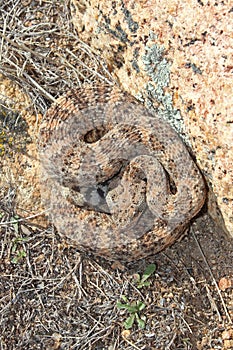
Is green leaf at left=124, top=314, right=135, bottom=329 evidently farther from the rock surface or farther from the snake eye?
the snake eye

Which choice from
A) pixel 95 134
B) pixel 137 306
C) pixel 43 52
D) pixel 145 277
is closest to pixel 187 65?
pixel 95 134

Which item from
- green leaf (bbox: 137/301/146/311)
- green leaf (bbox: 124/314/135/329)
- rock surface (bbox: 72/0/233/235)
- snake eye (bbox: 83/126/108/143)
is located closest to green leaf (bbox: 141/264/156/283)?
green leaf (bbox: 137/301/146/311)

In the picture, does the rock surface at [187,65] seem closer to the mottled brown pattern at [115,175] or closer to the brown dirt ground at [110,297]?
the mottled brown pattern at [115,175]

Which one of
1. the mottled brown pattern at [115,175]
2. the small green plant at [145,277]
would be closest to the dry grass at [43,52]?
the mottled brown pattern at [115,175]

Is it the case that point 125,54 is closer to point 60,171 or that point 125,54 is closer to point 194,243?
point 60,171

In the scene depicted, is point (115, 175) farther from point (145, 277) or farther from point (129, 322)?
point (129, 322)

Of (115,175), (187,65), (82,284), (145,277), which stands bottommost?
(82,284)
